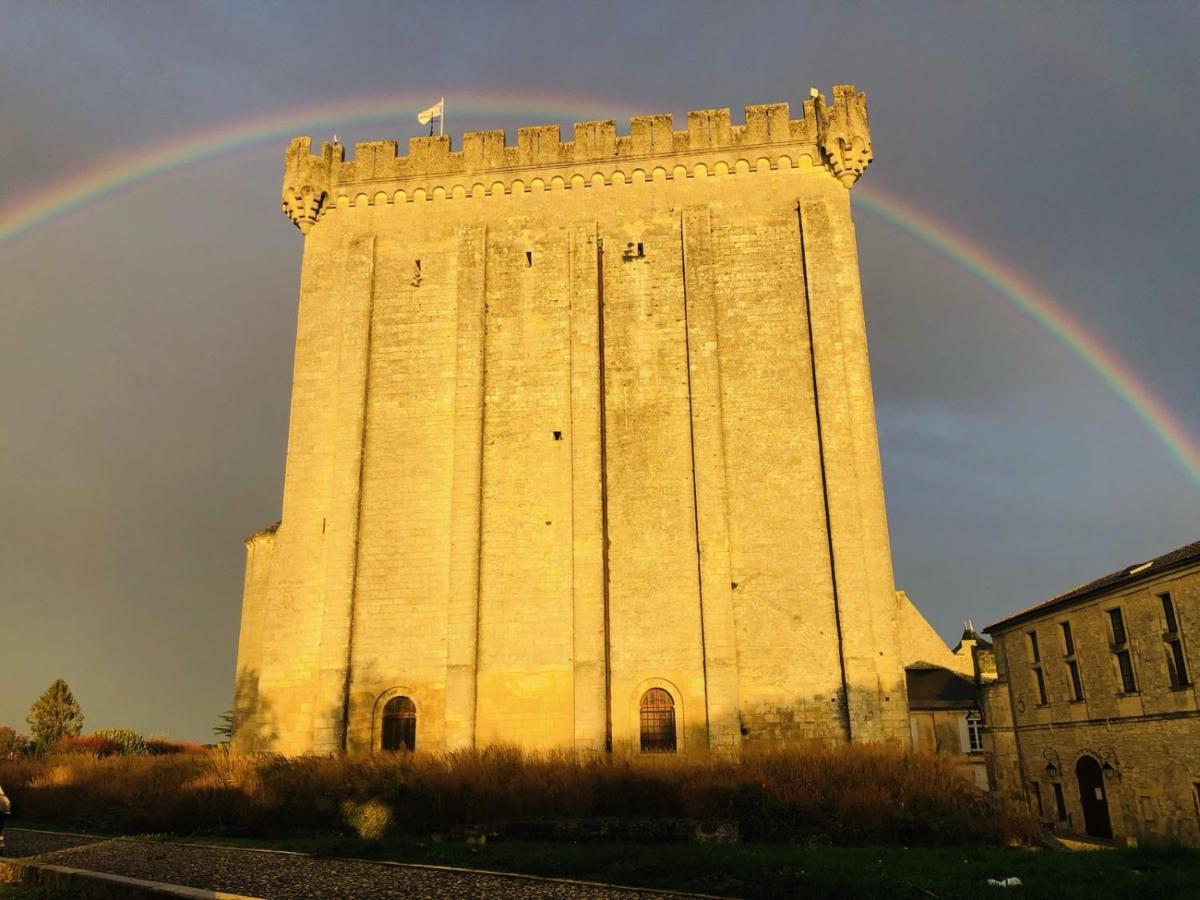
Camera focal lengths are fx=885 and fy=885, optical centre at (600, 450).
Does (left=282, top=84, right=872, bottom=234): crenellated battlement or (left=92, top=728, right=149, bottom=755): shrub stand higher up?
(left=282, top=84, right=872, bottom=234): crenellated battlement

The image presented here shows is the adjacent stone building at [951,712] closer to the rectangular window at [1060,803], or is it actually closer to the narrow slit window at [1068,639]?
the rectangular window at [1060,803]

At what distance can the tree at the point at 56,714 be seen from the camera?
44875 millimetres

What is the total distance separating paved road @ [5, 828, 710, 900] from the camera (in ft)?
31.9

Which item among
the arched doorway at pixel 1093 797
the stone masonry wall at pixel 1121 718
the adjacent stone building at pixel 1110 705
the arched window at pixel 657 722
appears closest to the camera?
the arched window at pixel 657 722

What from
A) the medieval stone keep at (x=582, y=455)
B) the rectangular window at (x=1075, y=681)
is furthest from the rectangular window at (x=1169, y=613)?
the medieval stone keep at (x=582, y=455)

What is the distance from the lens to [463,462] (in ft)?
77.3

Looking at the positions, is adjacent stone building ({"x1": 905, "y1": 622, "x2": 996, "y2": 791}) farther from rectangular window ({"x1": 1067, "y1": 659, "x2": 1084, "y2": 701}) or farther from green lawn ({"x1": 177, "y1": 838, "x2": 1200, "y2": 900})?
green lawn ({"x1": 177, "y1": 838, "x2": 1200, "y2": 900})

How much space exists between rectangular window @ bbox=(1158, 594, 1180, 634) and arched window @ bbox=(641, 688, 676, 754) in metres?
13.5

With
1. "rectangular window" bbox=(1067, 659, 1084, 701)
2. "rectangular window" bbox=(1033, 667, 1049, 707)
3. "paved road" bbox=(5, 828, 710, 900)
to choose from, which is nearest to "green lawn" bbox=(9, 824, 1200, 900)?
"paved road" bbox=(5, 828, 710, 900)

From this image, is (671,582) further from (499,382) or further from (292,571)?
(292,571)

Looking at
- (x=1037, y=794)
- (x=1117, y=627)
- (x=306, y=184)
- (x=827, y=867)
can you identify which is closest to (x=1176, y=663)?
(x=1117, y=627)

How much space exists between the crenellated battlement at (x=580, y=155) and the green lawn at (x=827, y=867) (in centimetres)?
1871

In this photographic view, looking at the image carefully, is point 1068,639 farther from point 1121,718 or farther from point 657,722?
point 657,722

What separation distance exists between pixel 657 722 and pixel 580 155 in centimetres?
1618
